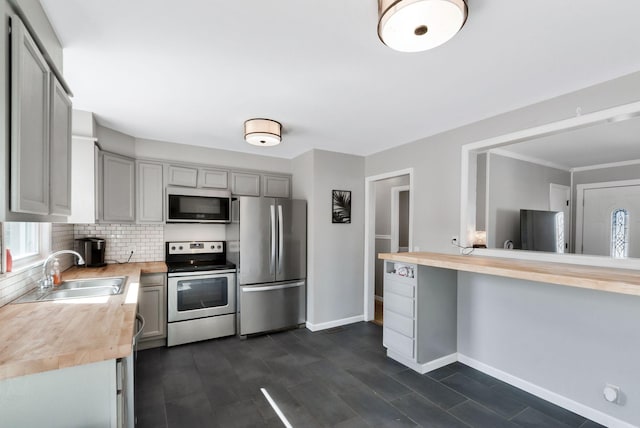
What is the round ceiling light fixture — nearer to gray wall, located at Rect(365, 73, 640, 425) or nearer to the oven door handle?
gray wall, located at Rect(365, 73, 640, 425)

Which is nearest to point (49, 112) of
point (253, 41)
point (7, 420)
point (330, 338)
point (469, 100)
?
point (253, 41)

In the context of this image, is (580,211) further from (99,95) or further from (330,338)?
(99,95)

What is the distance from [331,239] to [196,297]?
182 centimetres

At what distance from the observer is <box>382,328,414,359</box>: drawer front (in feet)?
9.23

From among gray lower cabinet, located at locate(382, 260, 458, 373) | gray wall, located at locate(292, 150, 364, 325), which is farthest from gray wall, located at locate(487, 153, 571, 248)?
gray wall, located at locate(292, 150, 364, 325)

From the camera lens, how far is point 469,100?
2.36 metres

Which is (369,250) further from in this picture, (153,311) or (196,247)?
(153,311)

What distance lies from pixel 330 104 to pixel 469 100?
3.69 feet

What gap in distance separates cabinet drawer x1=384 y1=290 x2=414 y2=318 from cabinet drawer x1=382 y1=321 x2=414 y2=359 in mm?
227

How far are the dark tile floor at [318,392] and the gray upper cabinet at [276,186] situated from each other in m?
2.05

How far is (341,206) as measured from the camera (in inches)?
161

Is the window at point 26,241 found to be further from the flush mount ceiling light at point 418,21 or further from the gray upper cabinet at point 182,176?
the flush mount ceiling light at point 418,21

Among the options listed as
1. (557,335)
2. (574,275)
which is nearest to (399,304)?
(557,335)

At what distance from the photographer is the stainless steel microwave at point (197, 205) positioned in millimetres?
3562
